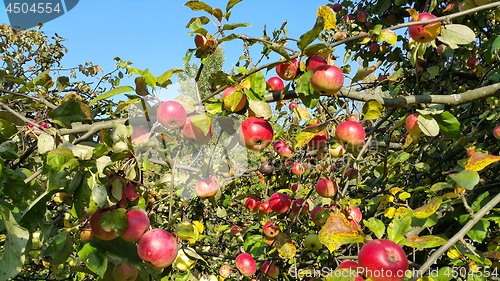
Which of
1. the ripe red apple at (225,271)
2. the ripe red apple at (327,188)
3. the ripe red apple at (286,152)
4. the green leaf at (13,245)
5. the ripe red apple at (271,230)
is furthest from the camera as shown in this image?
the ripe red apple at (286,152)

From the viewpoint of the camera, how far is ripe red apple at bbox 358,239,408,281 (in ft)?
2.99

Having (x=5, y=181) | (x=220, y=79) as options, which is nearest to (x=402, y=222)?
(x=220, y=79)

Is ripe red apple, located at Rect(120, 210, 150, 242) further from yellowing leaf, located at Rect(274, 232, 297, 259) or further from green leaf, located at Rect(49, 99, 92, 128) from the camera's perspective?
yellowing leaf, located at Rect(274, 232, 297, 259)

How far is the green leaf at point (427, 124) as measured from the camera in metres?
1.19

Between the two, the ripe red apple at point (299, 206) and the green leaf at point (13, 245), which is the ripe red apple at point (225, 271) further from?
the green leaf at point (13, 245)

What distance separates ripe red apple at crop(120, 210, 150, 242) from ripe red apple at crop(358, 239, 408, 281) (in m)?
0.78

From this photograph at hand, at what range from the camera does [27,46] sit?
4410mm

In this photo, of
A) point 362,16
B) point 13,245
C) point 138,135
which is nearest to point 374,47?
Result: point 362,16

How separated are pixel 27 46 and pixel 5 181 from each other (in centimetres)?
477

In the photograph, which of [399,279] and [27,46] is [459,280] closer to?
[399,279]

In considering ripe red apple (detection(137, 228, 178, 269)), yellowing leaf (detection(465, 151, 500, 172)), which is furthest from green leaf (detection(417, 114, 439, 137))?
ripe red apple (detection(137, 228, 178, 269))

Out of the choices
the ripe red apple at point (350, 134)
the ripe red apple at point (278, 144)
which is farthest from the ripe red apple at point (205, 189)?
the ripe red apple at point (278, 144)

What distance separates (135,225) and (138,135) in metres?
0.36

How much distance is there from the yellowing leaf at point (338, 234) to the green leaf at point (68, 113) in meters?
0.96
